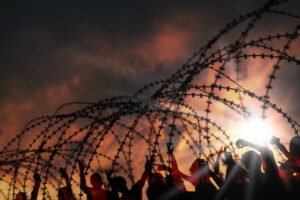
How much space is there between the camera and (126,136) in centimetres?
852

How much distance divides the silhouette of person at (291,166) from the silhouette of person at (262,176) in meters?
0.19

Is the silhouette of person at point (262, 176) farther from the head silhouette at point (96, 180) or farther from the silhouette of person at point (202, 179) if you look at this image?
the head silhouette at point (96, 180)

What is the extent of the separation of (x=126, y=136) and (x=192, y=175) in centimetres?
167

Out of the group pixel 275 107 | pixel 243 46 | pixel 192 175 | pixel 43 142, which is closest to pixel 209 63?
pixel 243 46

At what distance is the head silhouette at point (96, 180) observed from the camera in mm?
9455

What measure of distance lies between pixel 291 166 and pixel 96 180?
11.4 ft

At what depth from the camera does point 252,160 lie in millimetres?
7496

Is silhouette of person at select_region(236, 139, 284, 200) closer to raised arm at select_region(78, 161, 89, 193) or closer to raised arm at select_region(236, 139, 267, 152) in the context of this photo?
raised arm at select_region(236, 139, 267, 152)

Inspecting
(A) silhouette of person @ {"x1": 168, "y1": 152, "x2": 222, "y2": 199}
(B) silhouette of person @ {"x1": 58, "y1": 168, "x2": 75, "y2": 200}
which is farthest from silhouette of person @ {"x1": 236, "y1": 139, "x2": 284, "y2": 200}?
(B) silhouette of person @ {"x1": 58, "y1": 168, "x2": 75, "y2": 200}

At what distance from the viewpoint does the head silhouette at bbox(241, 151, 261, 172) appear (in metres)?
7.40

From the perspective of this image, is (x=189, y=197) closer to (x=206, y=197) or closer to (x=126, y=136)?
(x=206, y=197)

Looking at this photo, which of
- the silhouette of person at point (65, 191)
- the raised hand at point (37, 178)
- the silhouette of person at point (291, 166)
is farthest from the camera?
the raised hand at point (37, 178)

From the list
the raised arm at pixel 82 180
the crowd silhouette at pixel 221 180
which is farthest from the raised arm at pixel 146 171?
the raised arm at pixel 82 180

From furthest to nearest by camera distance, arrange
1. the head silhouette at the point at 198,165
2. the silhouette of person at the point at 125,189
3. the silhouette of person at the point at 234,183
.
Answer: the head silhouette at the point at 198,165, the silhouette of person at the point at 125,189, the silhouette of person at the point at 234,183
